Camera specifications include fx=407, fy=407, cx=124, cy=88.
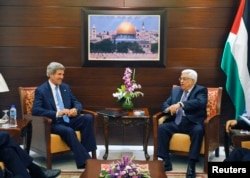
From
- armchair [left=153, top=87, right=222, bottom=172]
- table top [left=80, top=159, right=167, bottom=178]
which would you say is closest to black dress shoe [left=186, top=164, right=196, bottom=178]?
armchair [left=153, top=87, right=222, bottom=172]

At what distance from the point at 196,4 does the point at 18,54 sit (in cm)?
246

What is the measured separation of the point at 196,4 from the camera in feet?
17.6

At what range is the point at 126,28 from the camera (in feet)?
17.8

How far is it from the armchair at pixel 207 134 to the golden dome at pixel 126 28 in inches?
48.0

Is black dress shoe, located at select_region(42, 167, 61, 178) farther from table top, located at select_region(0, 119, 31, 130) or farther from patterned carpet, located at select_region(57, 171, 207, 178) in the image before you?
table top, located at select_region(0, 119, 31, 130)

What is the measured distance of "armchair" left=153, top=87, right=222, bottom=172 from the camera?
4602 mm

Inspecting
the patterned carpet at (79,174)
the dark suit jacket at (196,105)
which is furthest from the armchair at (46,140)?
the dark suit jacket at (196,105)

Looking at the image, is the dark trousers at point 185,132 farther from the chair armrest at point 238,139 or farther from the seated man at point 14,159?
the seated man at point 14,159

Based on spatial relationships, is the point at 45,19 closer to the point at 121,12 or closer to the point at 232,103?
the point at 121,12

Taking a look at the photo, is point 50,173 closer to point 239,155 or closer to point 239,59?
point 239,155

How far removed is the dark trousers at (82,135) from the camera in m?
4.54

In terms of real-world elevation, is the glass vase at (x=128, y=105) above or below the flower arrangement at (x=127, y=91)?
below

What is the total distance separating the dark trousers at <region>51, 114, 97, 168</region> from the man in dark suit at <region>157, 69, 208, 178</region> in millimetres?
814

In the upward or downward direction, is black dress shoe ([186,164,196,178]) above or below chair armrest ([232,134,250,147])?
below
